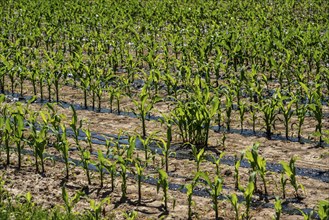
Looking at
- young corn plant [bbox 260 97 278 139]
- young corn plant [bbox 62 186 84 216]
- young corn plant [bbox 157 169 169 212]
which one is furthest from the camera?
young corn plant [bbox 260 97 278 139]

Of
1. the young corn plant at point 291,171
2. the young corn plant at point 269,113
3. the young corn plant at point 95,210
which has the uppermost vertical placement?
the young corn plant at point 269,113

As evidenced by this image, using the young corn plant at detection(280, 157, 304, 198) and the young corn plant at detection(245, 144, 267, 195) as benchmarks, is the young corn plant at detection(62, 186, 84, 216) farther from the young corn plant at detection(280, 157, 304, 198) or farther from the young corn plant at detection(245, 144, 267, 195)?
the young corn plant at detection(280, 157, 304, 198)

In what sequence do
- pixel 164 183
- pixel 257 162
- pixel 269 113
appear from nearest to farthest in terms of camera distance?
pixel 164 183 → pixel 257 162 → pixel 269 113

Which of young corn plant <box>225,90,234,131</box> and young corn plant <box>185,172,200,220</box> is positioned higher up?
young corn plant <box>225,90,234,131</box>

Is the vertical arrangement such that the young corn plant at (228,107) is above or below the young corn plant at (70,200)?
above

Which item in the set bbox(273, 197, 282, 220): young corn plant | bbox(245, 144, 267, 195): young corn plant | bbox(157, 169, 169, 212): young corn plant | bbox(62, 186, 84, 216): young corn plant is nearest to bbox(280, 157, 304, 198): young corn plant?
bbox(245, 144, 267, 195): young corn plant

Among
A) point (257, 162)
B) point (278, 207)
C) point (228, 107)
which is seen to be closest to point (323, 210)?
point (278, 207)

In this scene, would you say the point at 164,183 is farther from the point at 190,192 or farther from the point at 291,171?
the point at 291,171

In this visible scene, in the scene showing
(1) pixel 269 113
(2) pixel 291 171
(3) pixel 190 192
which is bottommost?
(3) pixel 190 192

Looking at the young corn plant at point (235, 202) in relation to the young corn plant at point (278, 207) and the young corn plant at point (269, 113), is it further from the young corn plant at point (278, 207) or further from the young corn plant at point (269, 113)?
the young corn plant at point (269, 113)

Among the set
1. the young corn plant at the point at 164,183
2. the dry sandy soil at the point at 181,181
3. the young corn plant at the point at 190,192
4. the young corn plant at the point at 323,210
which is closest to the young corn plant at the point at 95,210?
the dry sandy soil at the point at 181,181

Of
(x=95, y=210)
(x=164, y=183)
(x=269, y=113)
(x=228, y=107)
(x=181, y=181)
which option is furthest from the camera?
(x=228, y=107)

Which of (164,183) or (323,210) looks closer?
(323,210)

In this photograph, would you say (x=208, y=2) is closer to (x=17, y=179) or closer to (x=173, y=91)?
(x=173, y=91)
